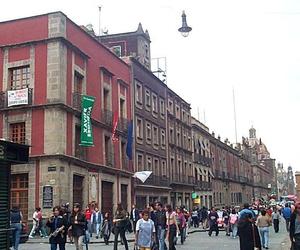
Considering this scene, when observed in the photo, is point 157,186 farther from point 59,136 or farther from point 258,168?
point 258,168

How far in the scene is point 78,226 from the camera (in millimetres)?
15844

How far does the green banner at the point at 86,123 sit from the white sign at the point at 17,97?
345 centimetres

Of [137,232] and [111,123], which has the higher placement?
[111,123]

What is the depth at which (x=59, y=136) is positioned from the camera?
28141mm

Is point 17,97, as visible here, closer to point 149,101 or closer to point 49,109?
point 49,109

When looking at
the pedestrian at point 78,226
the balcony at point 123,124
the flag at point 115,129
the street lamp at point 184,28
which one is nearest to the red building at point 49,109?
the flag at point 115,129

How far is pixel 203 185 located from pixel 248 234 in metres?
50.1

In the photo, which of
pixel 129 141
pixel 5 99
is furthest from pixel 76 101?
pixel 129 141

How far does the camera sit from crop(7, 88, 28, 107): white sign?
95.0ft

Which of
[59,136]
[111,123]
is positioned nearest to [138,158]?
[111,123]

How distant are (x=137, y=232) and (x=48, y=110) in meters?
16.4

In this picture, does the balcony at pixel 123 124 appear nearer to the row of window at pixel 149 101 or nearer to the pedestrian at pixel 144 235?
the row of window at pixel 149 101

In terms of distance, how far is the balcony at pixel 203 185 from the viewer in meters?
60.4

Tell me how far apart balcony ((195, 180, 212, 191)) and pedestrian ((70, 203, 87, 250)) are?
4428 centimetres
